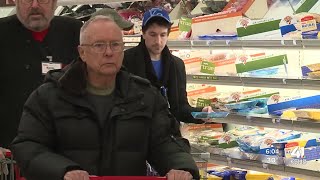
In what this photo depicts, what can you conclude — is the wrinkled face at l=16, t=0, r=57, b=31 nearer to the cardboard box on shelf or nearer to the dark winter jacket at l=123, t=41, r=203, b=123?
the dark winter jacket at l=123, t=41, r=203, b=123

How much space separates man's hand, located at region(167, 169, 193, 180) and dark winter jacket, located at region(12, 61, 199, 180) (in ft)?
0.15

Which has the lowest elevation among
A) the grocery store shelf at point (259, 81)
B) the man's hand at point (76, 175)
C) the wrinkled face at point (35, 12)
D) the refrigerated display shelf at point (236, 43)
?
the man's hand at point (76, 175)

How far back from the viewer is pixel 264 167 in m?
5.00


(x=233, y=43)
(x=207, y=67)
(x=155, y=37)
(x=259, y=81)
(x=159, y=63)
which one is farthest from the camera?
(x=207, y=67)

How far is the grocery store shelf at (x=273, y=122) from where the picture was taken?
4648 mm

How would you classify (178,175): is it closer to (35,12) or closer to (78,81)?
(78,81)

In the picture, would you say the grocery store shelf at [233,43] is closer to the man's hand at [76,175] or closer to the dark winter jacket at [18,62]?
the dark winter jacket at [18,62]

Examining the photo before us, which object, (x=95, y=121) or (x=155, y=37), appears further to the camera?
(x=155, y=37)

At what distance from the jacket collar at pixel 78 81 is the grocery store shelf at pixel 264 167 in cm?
183

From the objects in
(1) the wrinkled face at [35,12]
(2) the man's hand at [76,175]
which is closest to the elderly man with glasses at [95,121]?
(2) the man's hand at [76,175]

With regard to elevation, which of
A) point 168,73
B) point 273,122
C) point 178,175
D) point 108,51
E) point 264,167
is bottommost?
point 264,167

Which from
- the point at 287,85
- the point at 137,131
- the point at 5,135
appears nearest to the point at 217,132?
the point at 287,85

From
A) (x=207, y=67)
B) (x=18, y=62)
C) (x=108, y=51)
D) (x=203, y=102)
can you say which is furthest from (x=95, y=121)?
(x=207, y=67)

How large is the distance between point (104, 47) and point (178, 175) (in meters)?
0.59
